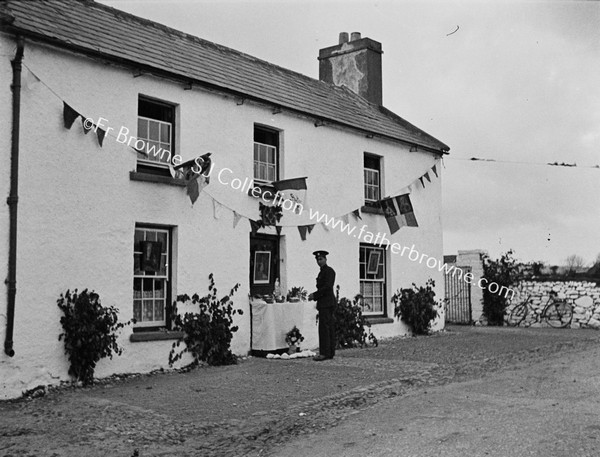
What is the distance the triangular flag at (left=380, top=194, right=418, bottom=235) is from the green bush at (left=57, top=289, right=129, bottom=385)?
326 inches

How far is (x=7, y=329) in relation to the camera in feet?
31.2

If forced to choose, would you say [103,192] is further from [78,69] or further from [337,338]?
[337,338]

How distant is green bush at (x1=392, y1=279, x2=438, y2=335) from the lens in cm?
1755

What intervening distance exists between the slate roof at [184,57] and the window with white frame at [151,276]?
292cm

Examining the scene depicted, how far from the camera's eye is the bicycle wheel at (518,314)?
22344 mm

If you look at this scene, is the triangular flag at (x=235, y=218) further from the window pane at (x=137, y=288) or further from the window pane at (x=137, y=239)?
the window pane at (x=137, y=288)

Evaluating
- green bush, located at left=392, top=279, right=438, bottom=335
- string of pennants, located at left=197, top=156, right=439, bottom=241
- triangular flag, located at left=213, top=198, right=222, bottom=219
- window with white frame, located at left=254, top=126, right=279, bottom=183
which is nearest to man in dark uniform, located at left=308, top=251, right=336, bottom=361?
string of pennants, located at left=197, top=156, right=439, bottom=241

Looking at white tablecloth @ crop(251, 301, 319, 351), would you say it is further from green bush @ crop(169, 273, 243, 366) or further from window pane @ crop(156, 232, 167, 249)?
window pane @ crop(156, 232, 167, 249)

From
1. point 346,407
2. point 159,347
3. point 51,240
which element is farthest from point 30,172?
point 346,407

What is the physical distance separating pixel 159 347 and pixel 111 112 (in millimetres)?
4032

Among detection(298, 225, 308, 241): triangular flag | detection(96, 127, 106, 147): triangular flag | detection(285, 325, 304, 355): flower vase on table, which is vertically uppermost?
detection(96, 127, 106, 147): triangular flag

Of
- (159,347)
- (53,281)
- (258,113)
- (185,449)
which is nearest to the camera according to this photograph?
(185,449)

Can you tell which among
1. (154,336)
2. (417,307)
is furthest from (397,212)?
(154,336)

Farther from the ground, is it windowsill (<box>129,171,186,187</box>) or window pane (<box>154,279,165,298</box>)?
windowsill (<box>129,171,186,187</box>)
